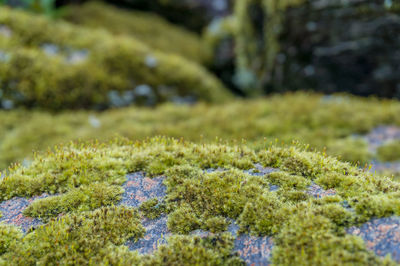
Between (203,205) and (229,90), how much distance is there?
1423 cm

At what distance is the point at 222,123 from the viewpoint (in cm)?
1166

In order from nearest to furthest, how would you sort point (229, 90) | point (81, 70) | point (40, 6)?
point (81, 70) < point (40, 6) < point (229, 90)

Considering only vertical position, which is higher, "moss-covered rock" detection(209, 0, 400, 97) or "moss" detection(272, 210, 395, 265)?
"moss-covered rock" detection(209, 0, 400, 97)

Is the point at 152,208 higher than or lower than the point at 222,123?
higher

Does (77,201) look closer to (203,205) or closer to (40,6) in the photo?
(203,205)

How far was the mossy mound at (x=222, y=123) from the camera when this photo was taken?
412 inches

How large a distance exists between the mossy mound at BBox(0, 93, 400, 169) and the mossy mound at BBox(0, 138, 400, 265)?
463 centimetres

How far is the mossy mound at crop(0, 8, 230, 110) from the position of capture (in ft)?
41.6

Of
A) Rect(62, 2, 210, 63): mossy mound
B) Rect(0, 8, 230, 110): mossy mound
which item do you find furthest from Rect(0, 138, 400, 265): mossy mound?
Rect(62, 2, 210, 63): mossy mound

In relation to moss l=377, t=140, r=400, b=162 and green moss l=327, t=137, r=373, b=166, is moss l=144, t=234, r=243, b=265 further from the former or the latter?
moss l=377, t=140, r=400, b=162

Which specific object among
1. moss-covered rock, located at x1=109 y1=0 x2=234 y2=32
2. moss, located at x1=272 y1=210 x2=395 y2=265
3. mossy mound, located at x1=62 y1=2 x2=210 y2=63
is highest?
moss-covered rock, located at x1=109 y1=0 x2=234 y2=32

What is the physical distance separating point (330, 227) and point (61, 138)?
10063 mm

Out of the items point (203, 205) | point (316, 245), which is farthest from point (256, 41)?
point (316, 245)

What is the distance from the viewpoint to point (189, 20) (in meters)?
24.3
